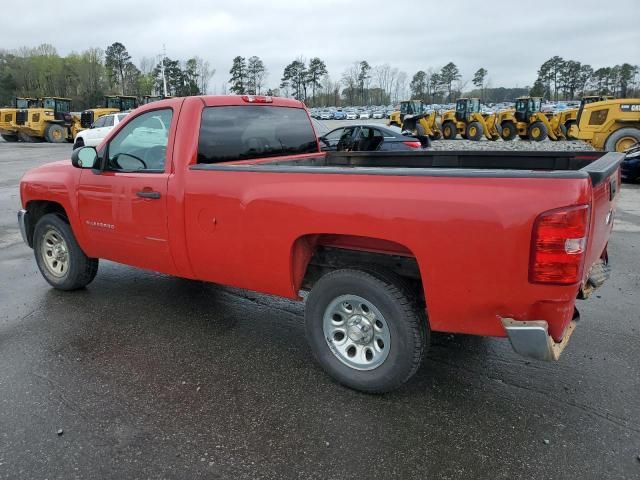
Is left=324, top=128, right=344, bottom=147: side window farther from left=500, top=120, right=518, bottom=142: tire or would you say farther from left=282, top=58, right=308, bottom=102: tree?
left=282, top=58, right=308, bottom=102: tree

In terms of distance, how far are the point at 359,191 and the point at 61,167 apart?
133 inches

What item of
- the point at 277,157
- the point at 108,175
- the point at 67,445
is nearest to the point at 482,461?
the point at 67,445

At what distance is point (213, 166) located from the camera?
148 inches

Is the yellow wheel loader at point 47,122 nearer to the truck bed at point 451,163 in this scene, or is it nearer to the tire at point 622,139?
the tire at point 622,139

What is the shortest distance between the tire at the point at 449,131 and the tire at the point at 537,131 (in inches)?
148

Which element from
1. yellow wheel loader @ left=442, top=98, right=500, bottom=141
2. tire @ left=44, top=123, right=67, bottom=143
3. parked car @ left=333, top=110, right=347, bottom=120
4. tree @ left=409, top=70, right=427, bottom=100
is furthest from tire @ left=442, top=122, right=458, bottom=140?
tree @ left=409, top=70, right=427, bottom=100

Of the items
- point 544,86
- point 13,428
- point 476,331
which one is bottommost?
point 13,428

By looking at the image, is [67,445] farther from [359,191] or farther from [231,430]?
[359,191]

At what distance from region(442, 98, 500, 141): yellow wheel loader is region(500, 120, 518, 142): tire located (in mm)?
490

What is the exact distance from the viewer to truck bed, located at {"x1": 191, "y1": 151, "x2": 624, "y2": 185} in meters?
2.82

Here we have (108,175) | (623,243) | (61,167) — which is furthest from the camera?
(623,243)

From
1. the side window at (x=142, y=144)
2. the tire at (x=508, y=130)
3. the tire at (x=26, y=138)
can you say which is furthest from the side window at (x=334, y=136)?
the tire at (x=26, y=138)

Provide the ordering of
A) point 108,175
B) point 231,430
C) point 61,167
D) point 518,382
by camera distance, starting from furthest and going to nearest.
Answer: point 61,167 → point 108,175 → point 518,382 → point 231,430

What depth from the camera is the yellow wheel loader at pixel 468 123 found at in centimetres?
2666
